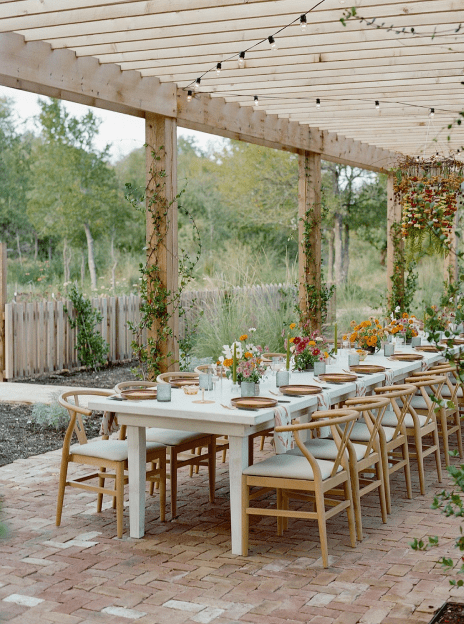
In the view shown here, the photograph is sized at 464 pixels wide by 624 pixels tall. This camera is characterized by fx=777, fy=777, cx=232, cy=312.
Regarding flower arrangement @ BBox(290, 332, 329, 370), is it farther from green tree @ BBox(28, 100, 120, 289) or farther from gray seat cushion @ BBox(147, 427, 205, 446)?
green tree @ BBox(28, 100, 120, 289)

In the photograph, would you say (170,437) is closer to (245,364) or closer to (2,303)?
(245,364)

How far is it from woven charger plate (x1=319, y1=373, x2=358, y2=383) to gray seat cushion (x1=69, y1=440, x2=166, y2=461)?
50.9 inches

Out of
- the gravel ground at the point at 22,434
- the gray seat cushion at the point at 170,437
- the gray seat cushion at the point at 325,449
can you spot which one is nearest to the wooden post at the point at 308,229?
the gravel ground at the point at 22,434

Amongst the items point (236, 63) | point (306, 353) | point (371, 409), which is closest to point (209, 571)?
point (371, 409)

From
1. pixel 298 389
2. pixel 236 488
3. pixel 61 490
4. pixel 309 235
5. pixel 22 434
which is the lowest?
pixel 22 434

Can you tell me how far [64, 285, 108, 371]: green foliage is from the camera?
10344 mm

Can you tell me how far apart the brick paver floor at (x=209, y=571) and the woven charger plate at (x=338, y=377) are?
0.84 meters

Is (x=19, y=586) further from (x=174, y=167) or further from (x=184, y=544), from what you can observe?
(x=174, y=167)

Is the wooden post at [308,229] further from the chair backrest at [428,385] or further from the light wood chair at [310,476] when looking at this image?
the light wood chair at [310,476]

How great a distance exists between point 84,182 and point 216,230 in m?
6.13

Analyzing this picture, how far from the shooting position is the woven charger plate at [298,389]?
15.7 ft

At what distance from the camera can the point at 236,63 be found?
6340mm

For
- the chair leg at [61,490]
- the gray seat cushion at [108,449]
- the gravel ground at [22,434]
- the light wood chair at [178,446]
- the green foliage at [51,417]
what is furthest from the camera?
the green foliage at [51,417]

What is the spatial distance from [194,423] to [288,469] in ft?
1.89
